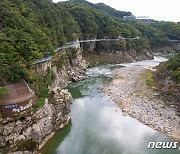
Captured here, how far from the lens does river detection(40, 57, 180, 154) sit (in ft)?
82.2

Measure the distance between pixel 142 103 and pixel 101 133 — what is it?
428 inches

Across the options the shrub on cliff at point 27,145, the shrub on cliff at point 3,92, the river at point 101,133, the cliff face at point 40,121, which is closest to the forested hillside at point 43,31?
the shrub on cliff at point 3,92

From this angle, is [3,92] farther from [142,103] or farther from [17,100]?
[142,103]

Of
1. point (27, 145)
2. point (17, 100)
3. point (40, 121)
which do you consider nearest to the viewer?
point (27, 145)

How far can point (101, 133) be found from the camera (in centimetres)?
2830

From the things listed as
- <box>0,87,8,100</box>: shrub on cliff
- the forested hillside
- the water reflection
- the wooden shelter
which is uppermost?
the forested hillside

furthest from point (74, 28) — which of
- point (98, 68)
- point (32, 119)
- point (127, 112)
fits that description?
point (32, 119)

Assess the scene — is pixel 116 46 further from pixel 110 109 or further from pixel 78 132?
pixel 78 132

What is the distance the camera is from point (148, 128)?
30203mm

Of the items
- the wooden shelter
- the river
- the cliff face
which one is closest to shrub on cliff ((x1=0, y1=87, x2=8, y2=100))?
the wooden shelter

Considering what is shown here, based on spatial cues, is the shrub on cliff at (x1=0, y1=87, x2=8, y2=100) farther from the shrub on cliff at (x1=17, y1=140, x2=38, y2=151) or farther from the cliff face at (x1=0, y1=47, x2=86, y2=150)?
the shrub on cliff at (x1=17, y1=140, x2=38, y2=151)

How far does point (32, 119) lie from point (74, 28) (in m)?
43.6

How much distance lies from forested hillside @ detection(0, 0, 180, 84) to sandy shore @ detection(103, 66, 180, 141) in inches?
499

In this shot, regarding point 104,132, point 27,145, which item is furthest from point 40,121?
point 104,132
